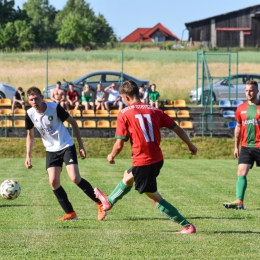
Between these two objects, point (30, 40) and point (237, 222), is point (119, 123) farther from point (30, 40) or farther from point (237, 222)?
point (30, 40)

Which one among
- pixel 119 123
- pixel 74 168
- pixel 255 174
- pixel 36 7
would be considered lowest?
pixel 255 174

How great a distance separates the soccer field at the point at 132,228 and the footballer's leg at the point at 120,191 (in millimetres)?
279

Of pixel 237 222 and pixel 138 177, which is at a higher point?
pixel 138 177

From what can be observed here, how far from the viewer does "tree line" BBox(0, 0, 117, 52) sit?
73500 millimetres

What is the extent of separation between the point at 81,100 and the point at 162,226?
22428mm

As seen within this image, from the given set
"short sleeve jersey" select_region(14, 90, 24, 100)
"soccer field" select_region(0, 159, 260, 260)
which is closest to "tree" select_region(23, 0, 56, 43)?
"short sleeve jersey" select_region(14, 90, 24, 100)

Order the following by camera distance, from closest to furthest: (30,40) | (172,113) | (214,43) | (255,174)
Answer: (255,174) → (172,113) → (214,43) → (30,40)

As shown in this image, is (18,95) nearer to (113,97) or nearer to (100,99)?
(100,99)

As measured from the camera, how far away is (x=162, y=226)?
9.05 meters

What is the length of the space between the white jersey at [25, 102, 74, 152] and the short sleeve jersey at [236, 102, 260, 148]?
2.88m

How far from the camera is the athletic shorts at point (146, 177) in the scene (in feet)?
26.9

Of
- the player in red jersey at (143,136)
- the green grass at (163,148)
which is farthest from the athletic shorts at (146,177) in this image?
the green grass at (163,148)

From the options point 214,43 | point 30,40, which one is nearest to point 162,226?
point 214,43

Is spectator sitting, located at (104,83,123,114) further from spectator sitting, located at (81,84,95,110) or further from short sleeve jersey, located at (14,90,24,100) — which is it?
short sleeve jersey, located at (14,90,24,100)
